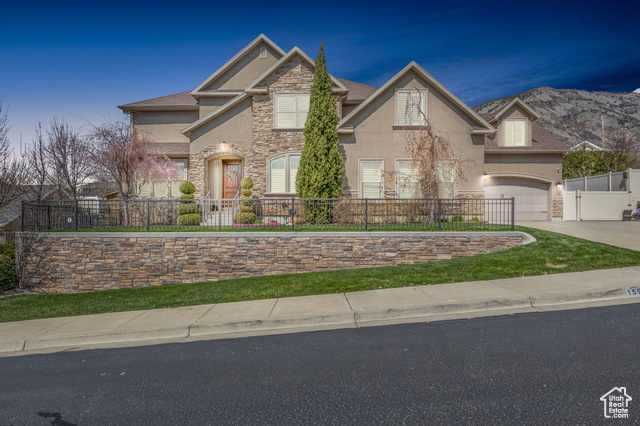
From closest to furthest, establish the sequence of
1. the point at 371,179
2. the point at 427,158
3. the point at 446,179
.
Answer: the point at 427,158 → the point at 446,179 → the point at 371,179

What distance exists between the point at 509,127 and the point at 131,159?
68.3 ft

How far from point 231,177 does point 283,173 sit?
3266mm

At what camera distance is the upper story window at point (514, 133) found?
2144 cm

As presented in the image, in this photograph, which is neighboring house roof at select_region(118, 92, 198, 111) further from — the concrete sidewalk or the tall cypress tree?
the concrete sidewalk

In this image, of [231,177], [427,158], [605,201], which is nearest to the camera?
[427,158]

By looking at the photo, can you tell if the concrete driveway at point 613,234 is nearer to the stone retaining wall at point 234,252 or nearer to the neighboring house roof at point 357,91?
the stone retaining wall at point 234,252

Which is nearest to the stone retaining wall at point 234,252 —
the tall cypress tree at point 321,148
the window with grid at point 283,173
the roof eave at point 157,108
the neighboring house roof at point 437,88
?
the tall cypress tree at point 321,148

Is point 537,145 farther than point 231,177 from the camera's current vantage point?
Yes

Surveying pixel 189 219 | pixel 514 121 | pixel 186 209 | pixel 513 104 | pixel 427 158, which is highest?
pixel 513 104

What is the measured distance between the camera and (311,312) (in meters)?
6.75

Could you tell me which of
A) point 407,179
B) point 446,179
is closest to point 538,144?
point 446,179

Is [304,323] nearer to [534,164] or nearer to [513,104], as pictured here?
[534,164]

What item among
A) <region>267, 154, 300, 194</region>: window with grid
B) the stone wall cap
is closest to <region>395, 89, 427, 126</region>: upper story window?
<region>267, 154, 300, 194</region>: window with grid

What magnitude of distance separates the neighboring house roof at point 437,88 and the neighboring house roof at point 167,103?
10125 mm
